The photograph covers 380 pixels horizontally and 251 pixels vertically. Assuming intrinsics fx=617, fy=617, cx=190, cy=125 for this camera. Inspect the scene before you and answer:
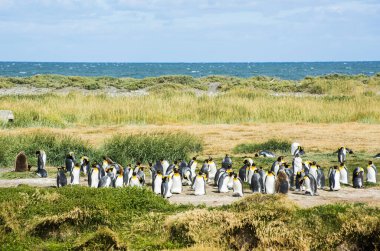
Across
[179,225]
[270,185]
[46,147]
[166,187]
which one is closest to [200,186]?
[166,187]

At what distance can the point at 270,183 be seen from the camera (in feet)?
52.7

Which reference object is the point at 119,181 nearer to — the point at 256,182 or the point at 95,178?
the point at 95,178

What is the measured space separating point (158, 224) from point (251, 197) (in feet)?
6.58

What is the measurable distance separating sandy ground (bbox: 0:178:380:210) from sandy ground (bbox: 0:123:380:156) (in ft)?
24.5

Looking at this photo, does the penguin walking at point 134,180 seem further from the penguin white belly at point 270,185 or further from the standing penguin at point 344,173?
the standing penguin at point 344,173

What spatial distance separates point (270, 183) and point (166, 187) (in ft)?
9.09

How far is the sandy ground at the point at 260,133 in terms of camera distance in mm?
25344

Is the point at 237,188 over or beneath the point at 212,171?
over

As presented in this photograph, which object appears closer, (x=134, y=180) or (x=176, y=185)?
(x=176, y=185)

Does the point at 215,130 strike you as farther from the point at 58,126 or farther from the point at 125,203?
the point at 125,203

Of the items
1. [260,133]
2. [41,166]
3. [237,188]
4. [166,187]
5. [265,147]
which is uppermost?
[166,187]

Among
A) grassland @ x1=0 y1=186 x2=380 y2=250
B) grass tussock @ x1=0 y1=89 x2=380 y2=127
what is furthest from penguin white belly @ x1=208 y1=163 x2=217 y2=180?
grass tussock @ x1=0 y1=89 x2=380 y2=127

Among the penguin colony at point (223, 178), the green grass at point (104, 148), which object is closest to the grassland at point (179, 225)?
the penguin colony at point (223, 178)

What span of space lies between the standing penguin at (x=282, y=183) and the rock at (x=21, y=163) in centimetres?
804
